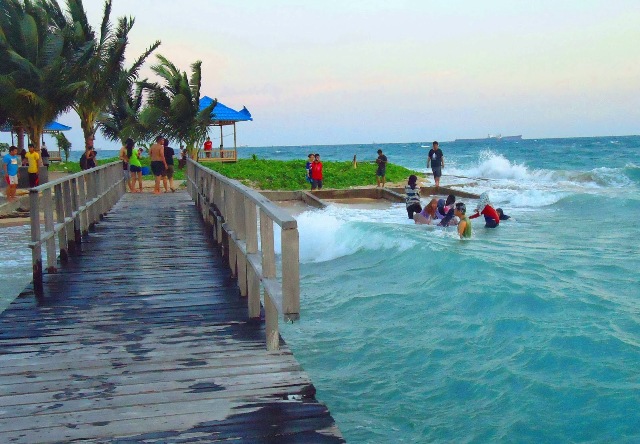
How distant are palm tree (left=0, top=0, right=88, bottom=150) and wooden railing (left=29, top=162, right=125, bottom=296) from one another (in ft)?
37.3

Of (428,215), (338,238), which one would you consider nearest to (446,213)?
(428,215)

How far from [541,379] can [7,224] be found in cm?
1503

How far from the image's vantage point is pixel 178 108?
28.3 m

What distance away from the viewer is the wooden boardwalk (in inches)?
142

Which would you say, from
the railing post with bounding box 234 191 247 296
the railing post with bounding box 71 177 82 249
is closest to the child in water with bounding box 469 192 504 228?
the railing post with bounding box 71 177 82 249

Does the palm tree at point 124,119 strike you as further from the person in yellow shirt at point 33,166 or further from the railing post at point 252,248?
the railing post at point 252,248

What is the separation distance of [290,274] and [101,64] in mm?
24831

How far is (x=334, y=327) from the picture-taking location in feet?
26.3

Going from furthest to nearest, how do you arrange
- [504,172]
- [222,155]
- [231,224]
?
1. [504,172]
2. [222,155]
3. [231,224]

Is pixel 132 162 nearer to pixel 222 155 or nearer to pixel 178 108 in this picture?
pixel 178 108

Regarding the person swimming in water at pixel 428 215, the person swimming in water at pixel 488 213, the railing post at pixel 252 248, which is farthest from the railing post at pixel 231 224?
the person swimming in water at pixel 488 213

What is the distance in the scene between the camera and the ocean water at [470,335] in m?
5.43

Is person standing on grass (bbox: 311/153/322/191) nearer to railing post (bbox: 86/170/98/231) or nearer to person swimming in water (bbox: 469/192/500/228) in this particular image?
person swimming in water (bbox: 469/192/500/228)

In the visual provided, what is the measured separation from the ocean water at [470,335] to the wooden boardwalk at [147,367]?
1114mm
